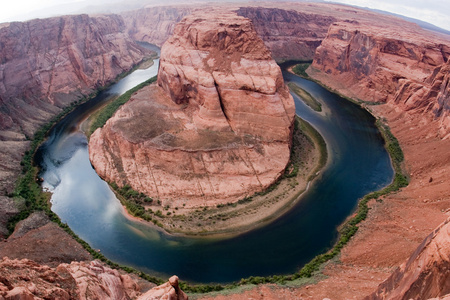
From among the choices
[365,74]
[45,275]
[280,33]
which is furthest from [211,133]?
[280,33]

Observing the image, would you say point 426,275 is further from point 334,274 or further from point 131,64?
point 131,64

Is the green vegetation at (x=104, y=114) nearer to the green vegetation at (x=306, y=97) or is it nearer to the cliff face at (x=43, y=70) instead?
the cliff face at (x=43, y=70)

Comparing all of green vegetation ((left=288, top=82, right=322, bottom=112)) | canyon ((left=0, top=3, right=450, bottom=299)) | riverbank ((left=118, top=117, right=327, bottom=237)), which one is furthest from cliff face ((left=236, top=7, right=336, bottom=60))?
riverbank ((left=118, top=117, right=327, bottom=237))

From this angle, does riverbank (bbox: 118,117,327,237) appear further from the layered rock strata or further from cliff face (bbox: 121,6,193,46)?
cliff face (bbox: 121,6,193,46)

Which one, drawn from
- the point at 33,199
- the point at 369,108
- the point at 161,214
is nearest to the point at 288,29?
the point at 369,108

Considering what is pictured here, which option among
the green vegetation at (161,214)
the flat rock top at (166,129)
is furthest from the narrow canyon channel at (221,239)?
the flat rock top at (166,129)

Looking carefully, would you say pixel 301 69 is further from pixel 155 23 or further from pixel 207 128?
pixel 155 23
